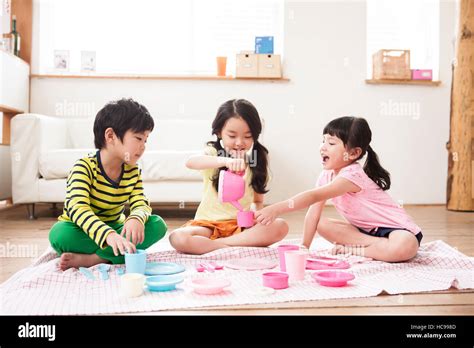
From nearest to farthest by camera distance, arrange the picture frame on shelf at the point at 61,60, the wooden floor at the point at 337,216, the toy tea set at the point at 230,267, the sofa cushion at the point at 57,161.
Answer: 1. the wooden floor at the point at 337,216
2. the toy tea set at the point at 230,267
3. the sofa cushion at the point at 57,161
4. the picture frame on shelf at the point at 61,60

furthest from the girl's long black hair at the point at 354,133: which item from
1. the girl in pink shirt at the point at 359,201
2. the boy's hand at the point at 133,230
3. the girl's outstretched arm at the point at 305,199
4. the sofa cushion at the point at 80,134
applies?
the sofa cushion at the point at 80,134

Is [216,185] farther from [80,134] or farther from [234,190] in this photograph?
[80,134]

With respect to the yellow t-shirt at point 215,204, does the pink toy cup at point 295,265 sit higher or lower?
lower

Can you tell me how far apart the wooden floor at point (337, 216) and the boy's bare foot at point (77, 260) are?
17 centimetres

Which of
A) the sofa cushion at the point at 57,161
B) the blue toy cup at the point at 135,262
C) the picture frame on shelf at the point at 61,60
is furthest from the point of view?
the picture frame on shelf at the point at 61,60

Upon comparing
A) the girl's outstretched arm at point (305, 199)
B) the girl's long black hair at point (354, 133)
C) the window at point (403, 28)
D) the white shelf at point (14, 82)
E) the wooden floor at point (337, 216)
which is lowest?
the wooden floor at point (337, 216)

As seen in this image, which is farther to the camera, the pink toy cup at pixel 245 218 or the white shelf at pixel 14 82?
the white shelf at pixel 14 82

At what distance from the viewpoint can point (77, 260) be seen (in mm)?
1593

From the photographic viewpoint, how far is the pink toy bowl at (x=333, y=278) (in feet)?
4.54

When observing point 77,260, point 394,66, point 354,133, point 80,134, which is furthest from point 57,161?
point 394,66

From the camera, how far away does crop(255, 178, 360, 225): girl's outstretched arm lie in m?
1.62

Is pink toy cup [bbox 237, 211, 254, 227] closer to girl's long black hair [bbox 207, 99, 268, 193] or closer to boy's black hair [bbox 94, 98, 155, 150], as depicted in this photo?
girl's long black hair [bbox 207, 99, 268, 193]

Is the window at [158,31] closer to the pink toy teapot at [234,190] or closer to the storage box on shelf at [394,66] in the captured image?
the storage box on shelf at [394,66]

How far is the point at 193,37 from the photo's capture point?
4.17 meters
